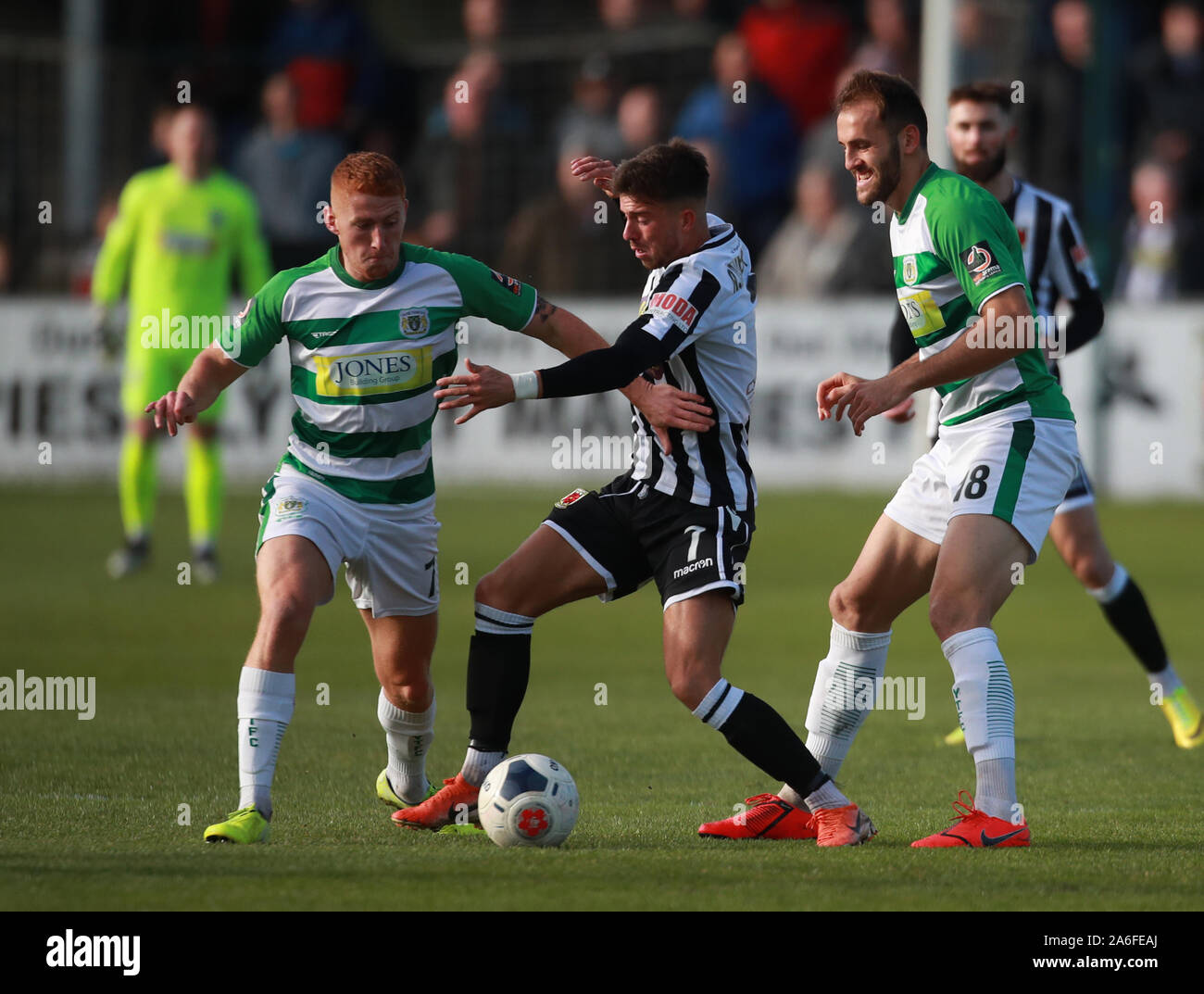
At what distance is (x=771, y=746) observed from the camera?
570cm

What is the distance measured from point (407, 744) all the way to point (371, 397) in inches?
46.6

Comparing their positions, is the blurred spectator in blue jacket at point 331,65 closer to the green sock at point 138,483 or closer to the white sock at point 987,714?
the green sock at point 138,483

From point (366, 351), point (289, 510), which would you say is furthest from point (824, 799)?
point (366, 351)

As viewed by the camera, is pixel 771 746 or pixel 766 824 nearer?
pixel 771 746

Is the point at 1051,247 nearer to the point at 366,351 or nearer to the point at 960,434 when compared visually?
the point at 960,434

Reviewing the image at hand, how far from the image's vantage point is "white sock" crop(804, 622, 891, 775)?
618cm

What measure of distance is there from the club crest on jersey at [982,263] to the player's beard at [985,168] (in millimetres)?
2351

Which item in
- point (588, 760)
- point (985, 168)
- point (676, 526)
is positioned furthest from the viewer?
point (985, 168)

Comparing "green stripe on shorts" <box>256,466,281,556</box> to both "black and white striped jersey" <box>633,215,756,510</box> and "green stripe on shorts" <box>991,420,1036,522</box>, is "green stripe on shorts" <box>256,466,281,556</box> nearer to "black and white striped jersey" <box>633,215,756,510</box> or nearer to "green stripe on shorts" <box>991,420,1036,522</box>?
"black and white striped jersey" <box>633,215,756,510</box>

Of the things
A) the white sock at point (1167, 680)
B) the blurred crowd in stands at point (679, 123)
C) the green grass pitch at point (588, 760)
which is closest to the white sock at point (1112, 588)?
the white sock at point (1167, 680)

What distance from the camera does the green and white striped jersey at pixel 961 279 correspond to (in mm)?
5605

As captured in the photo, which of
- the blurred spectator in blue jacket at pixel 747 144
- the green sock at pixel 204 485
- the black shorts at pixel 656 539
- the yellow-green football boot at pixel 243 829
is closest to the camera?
the yellow-green football boot at pixel 243 829

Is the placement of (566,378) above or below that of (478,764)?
above

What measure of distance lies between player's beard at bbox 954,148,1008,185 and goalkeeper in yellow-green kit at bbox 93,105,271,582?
6.83 metres
